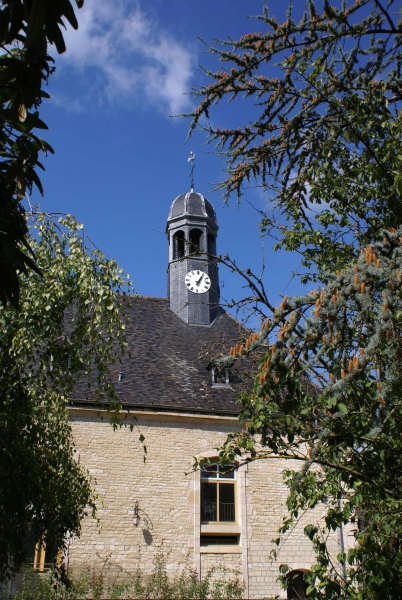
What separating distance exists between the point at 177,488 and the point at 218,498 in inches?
40.9

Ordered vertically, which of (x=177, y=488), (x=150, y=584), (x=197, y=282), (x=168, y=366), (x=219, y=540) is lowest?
(x=150, y=584)

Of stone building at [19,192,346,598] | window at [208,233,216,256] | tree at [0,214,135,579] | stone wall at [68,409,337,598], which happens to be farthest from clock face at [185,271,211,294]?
tree at [0,214,135,579]

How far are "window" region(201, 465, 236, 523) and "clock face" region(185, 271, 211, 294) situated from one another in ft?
19.5

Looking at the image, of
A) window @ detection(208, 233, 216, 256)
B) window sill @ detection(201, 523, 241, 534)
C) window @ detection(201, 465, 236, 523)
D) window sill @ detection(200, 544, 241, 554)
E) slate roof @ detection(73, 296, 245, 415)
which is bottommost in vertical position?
window sill @ detection(200, 544, 241, 554)

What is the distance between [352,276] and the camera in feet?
11.8

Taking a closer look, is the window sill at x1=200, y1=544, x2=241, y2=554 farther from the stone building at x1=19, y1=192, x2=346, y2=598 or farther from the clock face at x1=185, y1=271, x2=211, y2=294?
the clock face at x1=185, y1=271, x2=211, y2=294

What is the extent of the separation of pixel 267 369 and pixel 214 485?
10806 millimetres

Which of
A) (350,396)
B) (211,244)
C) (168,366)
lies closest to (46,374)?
(350,396)

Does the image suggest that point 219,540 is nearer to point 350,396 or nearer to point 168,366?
point 168,366

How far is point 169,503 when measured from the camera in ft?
42.2

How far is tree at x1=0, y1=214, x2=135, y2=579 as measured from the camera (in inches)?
225

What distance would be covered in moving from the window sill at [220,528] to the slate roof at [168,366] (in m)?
2.42

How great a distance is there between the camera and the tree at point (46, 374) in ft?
18.8

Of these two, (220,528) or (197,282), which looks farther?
(197,282)
